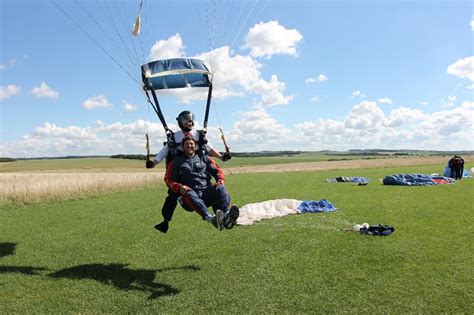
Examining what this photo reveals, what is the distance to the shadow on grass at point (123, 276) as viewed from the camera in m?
6.45

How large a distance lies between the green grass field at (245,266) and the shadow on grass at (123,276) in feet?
0.06

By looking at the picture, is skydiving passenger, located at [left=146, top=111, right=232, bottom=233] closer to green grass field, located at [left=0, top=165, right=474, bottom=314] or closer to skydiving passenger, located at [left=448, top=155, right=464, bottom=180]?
green grass field, located at [left=0, top=165, right=474, bottom=314]

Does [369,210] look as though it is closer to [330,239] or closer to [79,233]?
[330,239]

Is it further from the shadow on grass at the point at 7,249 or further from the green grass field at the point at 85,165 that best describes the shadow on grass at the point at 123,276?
the green grass field at the point at 85,165

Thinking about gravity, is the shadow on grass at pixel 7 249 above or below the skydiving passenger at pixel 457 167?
below

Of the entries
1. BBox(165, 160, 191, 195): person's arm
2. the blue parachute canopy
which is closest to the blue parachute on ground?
the blue parachute canopy

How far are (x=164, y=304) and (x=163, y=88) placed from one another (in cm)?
420

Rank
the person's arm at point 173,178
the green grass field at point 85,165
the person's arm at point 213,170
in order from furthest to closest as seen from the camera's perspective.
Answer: the green grass field at point 85,165, the person's arm at point 213,170, the person's arm at point 173,178

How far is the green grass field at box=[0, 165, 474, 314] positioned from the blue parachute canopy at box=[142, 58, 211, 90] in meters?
3.53

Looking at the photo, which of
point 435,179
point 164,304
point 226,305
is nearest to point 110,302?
point 164,304

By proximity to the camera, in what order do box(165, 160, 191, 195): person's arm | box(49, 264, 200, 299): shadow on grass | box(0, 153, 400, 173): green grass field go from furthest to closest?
box(0, 153, 400, 173): green grass field < box(165, 160, 191, 195): person's arm < box(49, 264, 200, 299): shadow on grass

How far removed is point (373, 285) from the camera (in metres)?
6.32

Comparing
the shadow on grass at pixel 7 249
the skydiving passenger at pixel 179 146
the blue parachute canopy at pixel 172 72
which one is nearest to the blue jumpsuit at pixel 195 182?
the skydiving passenger at pixel 179 146

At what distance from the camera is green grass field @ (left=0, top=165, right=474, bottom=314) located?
579 cm
